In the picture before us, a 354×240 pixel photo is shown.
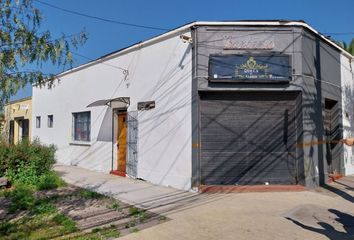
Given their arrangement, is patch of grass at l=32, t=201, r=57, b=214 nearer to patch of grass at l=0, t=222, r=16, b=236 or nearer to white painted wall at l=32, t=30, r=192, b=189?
patch of grass at l=0, t=222, r=16, b=236

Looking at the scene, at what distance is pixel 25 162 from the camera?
10.5 m

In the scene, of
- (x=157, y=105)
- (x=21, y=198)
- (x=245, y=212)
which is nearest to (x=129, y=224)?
(x=245, y=212)

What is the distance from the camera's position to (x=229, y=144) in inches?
380

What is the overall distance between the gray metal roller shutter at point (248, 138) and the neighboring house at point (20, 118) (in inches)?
616

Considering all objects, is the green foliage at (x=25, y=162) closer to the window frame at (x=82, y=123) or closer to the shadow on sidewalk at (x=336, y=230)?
the window frame at (x=82, y=123)

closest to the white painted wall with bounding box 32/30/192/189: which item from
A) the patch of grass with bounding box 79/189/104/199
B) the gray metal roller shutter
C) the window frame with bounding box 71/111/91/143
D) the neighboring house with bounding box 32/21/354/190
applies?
the neighboring house with bounding box 32/21/354/190

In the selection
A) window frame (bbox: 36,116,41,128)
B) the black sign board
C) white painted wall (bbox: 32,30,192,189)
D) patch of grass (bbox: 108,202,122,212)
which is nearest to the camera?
patch of grass (bbox: 108,202,122,212)

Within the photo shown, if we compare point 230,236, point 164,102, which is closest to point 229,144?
point 164,102

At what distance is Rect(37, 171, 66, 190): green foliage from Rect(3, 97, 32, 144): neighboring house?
39.2ft

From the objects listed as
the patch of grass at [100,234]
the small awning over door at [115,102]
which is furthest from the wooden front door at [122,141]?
the patch of grass at [100,234]

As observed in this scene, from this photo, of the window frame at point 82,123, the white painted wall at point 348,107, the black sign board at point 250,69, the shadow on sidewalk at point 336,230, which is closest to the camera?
the shadow on sidewalk at point 336,230

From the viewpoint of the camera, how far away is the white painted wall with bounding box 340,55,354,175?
499 inches

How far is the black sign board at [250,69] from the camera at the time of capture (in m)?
9.33

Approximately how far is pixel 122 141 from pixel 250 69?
5914 mm
